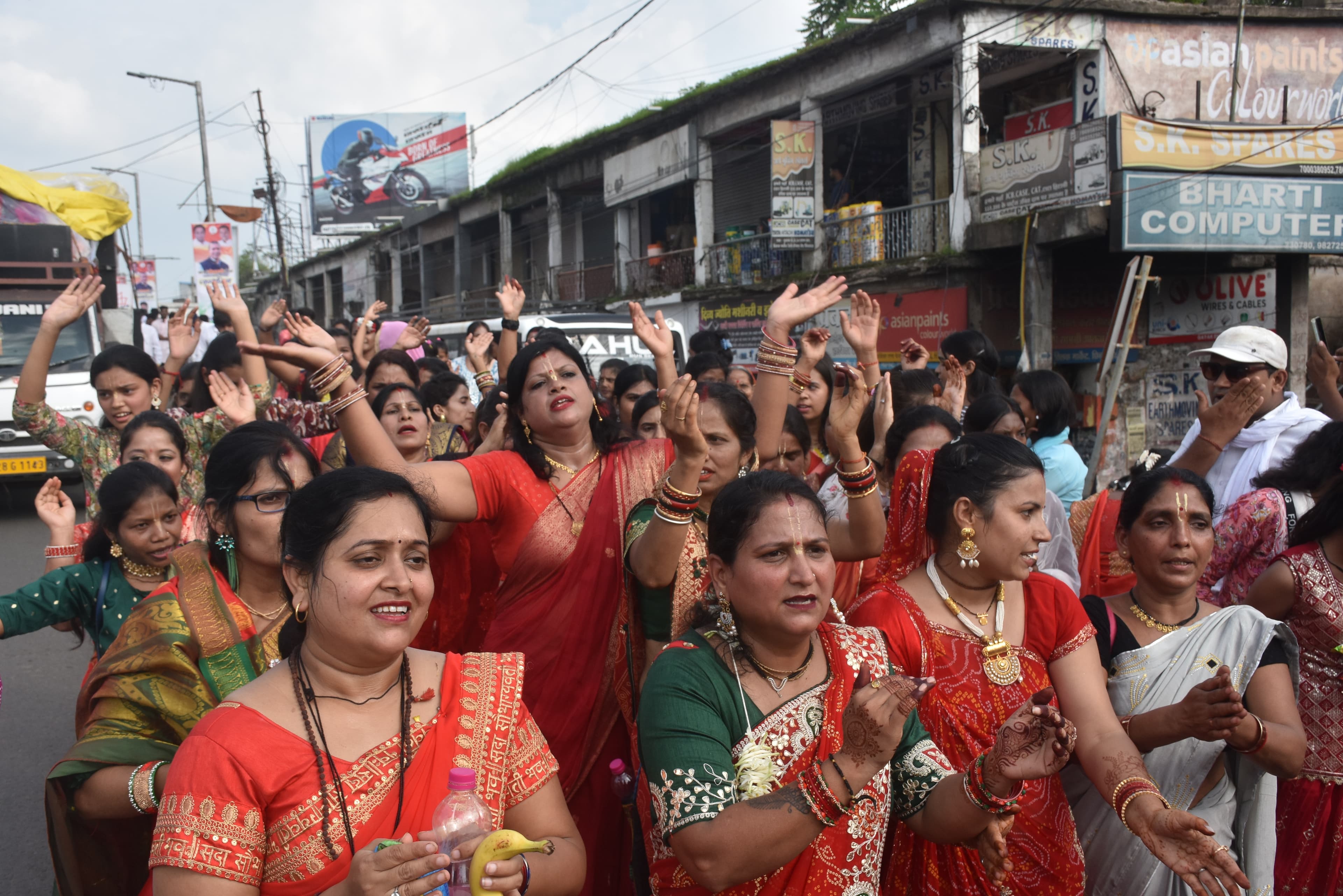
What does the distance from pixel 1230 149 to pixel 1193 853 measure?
10987 millimetres

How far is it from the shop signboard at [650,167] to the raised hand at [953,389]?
14.1m

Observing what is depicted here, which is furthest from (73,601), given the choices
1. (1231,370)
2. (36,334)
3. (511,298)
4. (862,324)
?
(36,334)

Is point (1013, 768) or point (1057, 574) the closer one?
point (1013, 768)

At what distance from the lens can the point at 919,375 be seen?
431cm

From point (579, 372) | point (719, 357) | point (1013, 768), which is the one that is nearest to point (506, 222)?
point (719, 357)

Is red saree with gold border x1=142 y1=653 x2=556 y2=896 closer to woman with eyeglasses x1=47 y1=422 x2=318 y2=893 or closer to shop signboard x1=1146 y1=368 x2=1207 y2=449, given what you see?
woman with eyeglasses x1=47 y1=422 x2=318 y2=893

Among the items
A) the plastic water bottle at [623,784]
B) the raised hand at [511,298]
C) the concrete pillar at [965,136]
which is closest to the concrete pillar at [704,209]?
the concrete pillar at [965,136]

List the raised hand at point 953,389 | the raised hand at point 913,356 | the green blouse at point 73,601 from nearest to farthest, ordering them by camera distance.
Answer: the green blouse at point 73,601 → the raised hand at point 953,389 → the raised hand at point 913,356

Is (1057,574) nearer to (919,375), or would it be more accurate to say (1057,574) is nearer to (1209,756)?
(1209,756)

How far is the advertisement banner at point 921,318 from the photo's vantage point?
1302 cm

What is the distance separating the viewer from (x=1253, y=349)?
3416mm

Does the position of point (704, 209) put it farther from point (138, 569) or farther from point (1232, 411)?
point (138, 569)

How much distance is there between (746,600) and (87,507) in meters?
3.55

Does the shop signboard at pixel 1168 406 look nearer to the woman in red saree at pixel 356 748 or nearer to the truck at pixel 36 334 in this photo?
the truck at pixel 36 334
